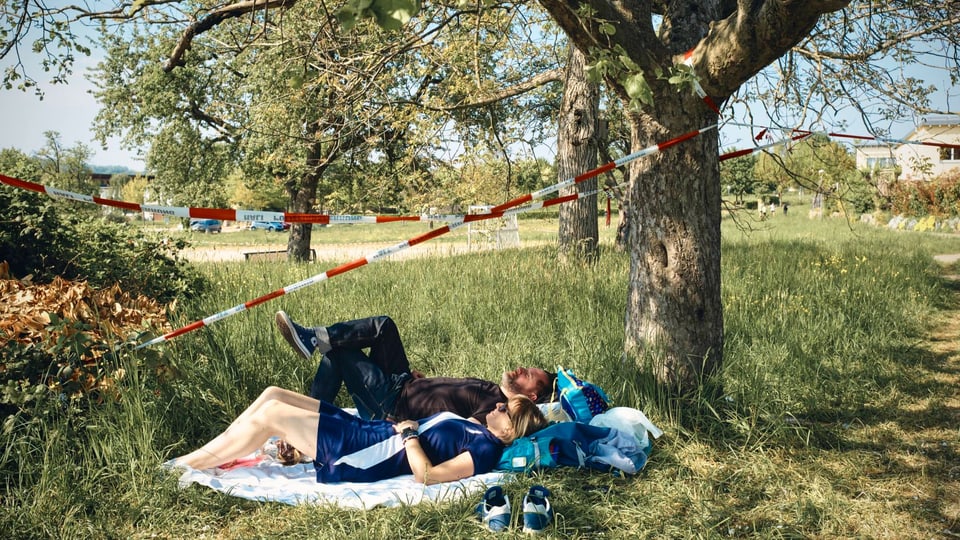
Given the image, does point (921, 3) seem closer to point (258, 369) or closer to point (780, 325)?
point (780, 325)

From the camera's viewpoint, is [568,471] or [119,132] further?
[119,132]

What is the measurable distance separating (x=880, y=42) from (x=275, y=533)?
718 cm

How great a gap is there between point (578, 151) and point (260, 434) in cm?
805

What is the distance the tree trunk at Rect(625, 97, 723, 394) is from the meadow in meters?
0.21

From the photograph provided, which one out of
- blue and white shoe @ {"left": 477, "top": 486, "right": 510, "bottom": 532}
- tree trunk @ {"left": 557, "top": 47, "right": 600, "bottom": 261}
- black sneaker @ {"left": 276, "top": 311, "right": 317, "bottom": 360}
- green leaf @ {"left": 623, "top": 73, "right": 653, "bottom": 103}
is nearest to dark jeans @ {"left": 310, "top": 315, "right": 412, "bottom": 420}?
black sneaker @ {"left": 276, "top": 311, "right": 317, "bottom": 360}

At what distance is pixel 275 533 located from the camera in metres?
3.39

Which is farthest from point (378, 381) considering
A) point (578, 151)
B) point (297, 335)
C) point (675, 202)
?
point (578, 151)

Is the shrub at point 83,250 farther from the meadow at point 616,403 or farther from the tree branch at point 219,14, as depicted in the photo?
the tree branch at point 219,14

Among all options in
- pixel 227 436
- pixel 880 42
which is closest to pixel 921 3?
pixel 880 42

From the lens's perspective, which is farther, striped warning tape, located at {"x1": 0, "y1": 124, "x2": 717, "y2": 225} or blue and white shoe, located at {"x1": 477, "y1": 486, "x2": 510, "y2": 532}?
striped warning tape, located at {"x1": 0, "y1": 124, "x2": 717, "y2": 225}

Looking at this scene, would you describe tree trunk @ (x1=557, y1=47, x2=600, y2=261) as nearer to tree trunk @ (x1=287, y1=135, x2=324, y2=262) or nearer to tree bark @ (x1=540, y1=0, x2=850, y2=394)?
tree bark @ (x1=540, y1=0, x2=850, y2=394)

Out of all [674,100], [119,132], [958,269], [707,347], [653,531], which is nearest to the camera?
[653,531]

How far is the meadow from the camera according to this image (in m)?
3.47

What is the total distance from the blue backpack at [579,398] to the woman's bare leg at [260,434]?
1.60 metres
